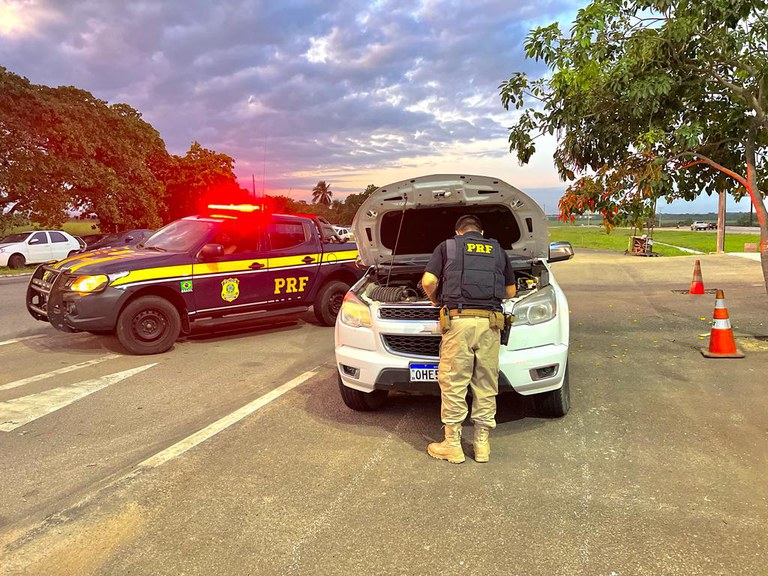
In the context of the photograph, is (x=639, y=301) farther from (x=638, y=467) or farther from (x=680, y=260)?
(x=680, y=260)

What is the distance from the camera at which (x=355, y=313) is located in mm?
4504

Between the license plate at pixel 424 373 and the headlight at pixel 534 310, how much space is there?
674mm

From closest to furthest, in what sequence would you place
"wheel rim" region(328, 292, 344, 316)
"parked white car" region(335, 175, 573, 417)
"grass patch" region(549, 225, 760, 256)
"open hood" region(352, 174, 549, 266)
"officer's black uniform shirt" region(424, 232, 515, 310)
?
1. "officer's black uniform shirt" region(424, 232, 515, 310)
2. "parked white car" region(335, 175, 573, 417)
3. "open hood" region(352, 174, 549, 266)
4. "wheel rim" region(328, 292, 344, 316)
5. "grass patch" region(549, 225, 760, 256)

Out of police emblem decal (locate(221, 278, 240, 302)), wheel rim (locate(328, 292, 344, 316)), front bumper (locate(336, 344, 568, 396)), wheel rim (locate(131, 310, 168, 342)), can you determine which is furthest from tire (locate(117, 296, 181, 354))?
front bumper (locate(336, 344, 568, 396))

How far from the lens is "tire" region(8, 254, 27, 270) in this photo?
843 inches

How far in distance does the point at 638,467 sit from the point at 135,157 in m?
30.6

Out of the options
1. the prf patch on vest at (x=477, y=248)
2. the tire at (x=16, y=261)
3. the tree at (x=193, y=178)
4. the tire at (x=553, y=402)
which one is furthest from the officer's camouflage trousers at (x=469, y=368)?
the tree at (x=193, y=178)

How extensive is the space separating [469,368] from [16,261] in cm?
2291

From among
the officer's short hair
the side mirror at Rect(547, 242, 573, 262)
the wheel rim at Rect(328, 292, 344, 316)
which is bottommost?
the wheel rim at Rect(328, 292, 344, 316)

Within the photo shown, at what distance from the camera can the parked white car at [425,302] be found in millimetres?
4137

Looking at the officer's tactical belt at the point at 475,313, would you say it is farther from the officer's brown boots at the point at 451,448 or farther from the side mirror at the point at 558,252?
the side mirror at the point at 558,252

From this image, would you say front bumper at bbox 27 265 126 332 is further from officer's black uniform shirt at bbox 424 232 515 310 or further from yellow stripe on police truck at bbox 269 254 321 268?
officer's black uniform shirt at bbox 424 232 515 310

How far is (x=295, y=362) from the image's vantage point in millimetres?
6660

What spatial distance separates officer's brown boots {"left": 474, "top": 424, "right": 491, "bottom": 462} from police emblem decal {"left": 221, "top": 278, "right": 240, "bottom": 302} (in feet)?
15.8
